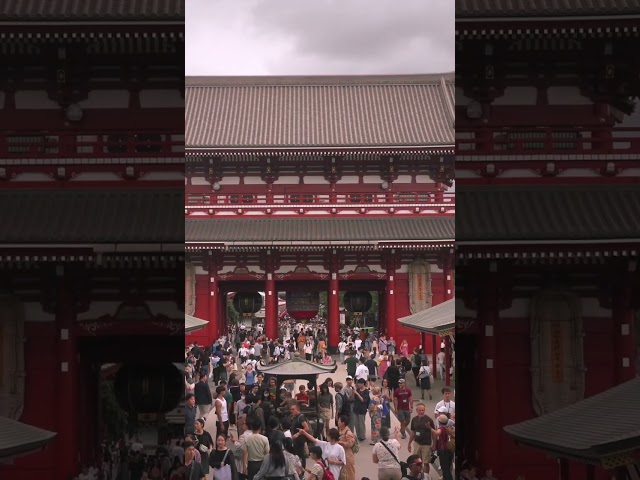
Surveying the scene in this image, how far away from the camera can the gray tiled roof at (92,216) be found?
1166cm

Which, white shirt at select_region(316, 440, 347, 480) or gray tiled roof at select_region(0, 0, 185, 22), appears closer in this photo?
gray tiled roof at select_region(0, 0, 185, 22)

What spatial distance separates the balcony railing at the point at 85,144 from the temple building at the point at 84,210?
0.07 ft

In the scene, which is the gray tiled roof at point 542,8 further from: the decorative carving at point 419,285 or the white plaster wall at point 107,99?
the decorative carving at point 419,285

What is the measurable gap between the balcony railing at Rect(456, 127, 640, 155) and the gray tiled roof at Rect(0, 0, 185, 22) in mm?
4721

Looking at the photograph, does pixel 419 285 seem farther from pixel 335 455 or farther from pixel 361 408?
pixel 335 455

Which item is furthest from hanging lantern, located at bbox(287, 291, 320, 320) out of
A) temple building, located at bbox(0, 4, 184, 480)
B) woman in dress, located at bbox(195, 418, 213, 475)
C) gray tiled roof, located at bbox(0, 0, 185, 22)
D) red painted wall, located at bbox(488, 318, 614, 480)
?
gray tiled roof, located at bbox(0, 0, 185, 22)

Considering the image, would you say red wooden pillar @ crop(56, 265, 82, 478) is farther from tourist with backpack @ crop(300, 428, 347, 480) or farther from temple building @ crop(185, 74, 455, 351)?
temple building @ crop(185, 74, 455, 351)

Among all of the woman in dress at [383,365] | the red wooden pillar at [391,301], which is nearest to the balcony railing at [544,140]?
the woman in dress at [383,365]

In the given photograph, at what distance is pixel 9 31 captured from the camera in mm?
11789

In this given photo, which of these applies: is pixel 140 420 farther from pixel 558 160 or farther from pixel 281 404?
pixel 558 160

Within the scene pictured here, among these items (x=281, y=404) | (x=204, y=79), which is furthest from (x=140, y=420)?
(x=204, y=79)

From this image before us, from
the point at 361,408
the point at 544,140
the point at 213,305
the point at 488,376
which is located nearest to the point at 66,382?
the point at 488,376

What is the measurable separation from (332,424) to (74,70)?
8986mm

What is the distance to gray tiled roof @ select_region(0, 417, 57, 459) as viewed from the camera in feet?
28.3
